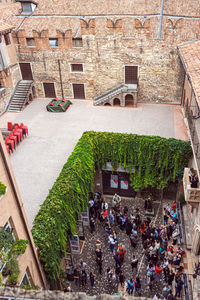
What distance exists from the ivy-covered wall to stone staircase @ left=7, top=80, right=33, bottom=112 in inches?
362

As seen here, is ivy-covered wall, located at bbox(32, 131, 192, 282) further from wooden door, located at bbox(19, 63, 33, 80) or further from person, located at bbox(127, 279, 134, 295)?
wooden door, located at bbox(19, 63, 33, 80)

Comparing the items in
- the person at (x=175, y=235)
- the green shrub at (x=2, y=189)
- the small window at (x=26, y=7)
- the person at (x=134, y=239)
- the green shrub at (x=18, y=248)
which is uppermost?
the small window at (x=26, y=7)

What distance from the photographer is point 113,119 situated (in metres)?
22.6

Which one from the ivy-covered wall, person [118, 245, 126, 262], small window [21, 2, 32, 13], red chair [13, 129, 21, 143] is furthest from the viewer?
small window [21, 2, 32, 13]

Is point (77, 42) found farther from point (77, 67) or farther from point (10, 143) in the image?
point (10, 143)

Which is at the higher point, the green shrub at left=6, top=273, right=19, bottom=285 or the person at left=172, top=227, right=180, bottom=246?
the green shrub at left=6, top=273, right=19, bottom=285

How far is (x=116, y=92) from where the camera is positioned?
79.6 feet

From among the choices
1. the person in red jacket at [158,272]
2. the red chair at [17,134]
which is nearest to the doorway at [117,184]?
the red chair at [17,134]

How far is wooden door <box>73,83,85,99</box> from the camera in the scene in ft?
85.2

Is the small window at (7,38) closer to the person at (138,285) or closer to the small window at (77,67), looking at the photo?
the small window at (77,67)

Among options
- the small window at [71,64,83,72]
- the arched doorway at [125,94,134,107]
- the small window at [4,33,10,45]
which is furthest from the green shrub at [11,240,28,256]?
the small window at [4,33,10,45]

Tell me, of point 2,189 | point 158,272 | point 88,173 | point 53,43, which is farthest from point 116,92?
point 2,189

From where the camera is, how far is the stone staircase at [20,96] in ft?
82.3

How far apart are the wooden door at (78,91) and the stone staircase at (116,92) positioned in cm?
179
